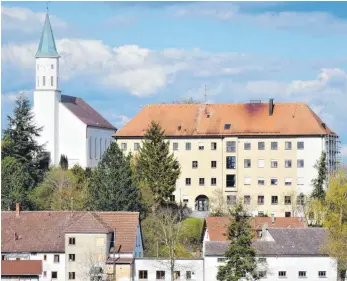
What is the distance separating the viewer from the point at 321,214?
84500 millimetres

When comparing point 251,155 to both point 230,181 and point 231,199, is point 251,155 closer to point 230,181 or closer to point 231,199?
point 230,181

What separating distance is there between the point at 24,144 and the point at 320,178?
2425cm

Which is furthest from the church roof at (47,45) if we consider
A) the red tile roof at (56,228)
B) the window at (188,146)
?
the red tile roof at (56,228)

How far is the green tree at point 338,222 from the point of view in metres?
66.9

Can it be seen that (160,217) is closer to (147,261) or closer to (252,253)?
(147,261)

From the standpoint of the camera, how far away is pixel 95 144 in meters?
121

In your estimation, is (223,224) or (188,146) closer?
(223,224)

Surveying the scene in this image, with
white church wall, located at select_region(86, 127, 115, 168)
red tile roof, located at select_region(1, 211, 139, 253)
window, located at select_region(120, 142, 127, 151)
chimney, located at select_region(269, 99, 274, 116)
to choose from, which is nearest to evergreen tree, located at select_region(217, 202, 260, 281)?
red tile roof, located at select_region(1, 211, 139, 253)

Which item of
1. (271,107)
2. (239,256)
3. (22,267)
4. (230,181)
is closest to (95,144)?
(230,181)

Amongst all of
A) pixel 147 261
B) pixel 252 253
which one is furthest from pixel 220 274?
pixel 147 261

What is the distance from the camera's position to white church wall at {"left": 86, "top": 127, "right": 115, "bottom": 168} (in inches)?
4668

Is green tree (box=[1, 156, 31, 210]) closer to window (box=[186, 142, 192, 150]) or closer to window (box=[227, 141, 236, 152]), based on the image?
window (box=[186, 142, 192, 150])

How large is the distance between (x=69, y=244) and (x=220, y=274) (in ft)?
36.4

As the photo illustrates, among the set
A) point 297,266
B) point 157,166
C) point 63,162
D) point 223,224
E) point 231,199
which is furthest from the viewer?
point 63,162
